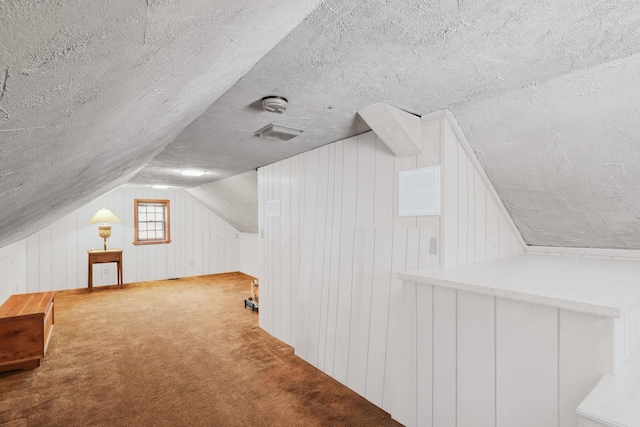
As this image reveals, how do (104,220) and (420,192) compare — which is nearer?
(420,192)

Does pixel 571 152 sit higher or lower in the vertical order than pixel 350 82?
lower

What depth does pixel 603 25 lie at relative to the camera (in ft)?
3.63

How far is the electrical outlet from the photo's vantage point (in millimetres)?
2025

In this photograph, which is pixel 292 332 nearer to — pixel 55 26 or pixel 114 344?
pixel 114 344

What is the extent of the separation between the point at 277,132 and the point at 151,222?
19.0ft

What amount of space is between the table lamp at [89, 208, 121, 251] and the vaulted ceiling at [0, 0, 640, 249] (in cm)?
457

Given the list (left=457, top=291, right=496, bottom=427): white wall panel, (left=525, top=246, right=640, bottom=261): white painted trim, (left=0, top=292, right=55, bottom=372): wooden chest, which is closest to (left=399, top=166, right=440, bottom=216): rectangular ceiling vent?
(left=457, top=291, right=496, bottom=427): white wall panel

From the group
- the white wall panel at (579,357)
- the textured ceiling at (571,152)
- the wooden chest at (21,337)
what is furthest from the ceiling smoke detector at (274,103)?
the wooden chest at (21,337)

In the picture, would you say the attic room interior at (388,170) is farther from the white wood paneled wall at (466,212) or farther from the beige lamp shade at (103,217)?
the beige lamp shade at (103,217)

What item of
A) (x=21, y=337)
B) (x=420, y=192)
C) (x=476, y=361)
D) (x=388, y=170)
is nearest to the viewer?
(x=476, y=361)

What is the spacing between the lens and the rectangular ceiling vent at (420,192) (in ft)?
6.64

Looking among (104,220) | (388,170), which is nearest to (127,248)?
(104,220)

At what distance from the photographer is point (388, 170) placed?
235 centimetres

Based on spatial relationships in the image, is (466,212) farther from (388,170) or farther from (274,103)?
(274,103)
